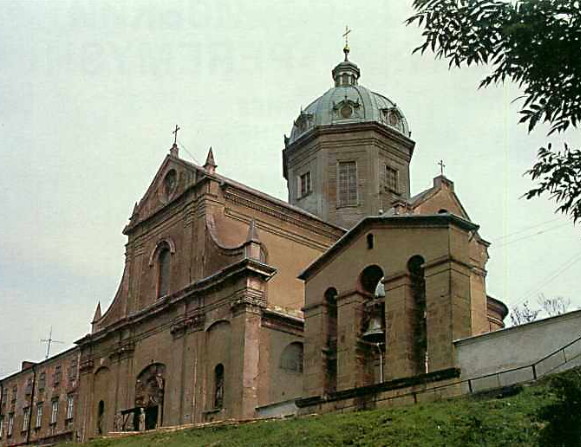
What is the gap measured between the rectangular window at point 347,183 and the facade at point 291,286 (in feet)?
0.24

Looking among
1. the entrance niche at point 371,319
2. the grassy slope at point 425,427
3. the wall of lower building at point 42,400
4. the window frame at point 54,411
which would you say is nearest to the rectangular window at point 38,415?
the wall of lower building at point 42,400

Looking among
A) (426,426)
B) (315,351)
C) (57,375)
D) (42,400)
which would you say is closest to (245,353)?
(315,351)

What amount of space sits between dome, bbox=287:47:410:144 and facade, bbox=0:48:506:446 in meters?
0.08

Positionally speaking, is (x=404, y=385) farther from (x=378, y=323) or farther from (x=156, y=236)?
(x=156, y=236)

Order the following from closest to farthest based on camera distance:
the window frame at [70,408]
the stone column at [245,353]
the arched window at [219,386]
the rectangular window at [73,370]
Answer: the stone column at [245,353] → the arched window at [219,386] → the window frame at [70,408] → the rectangular window at [73,370]

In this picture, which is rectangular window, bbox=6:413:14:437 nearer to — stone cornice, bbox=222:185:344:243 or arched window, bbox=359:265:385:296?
stone cornice, bbox=222:185:344:243

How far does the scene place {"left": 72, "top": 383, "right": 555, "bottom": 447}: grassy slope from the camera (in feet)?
54.5

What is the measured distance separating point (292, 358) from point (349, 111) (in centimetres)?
1565

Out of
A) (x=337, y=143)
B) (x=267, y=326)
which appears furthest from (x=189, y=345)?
(x=337, y=143)

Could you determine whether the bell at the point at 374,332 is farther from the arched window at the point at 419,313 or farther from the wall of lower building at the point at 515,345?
the wall of lower building at the point at 515,345

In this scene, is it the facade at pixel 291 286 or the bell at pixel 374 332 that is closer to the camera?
the facade at pixel 291 286

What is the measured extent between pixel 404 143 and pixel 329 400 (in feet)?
83.2

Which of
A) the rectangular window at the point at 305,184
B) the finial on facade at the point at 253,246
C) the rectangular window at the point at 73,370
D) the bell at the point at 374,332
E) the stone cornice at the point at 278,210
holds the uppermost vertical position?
the rectangular window at the point at 305,184

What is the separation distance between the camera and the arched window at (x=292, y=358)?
115 feet
